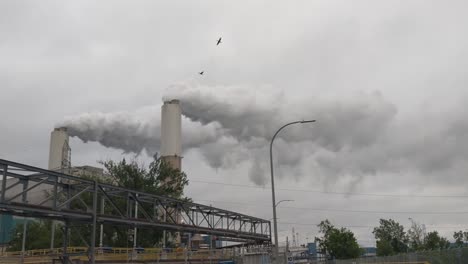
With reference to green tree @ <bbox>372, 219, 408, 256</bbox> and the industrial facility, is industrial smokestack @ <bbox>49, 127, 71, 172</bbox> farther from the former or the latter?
green tree @ <bbox>372, 219, 408, 256</bbox>

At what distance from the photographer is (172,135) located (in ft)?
255

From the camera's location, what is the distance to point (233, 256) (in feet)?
143

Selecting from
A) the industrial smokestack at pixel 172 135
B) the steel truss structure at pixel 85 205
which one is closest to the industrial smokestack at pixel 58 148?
the industrial smokestack at pixel 172 135

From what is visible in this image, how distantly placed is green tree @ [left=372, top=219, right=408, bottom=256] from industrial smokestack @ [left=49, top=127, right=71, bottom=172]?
6598 centimetres

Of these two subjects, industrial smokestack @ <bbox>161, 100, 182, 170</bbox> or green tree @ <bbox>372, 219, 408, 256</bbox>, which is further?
green tree @ <bbox>372, 219, 408, 256</bbox>

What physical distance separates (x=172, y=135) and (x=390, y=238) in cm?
5716

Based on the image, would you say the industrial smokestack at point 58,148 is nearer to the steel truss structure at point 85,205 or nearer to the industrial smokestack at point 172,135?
the industrial smokestack at point 172,135

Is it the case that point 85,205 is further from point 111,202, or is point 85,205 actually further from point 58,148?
point 58,148

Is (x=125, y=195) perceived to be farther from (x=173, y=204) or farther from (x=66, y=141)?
(x=66, y=141)

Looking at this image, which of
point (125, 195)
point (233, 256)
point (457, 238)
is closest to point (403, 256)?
point (233, 256)

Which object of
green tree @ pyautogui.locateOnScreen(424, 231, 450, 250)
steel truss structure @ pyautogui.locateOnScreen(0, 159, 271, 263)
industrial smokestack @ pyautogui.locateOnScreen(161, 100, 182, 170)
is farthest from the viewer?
green tree @ pyautogui.locateOnScreen(424, 231, 450, 250)

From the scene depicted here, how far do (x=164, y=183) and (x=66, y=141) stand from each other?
25.7 m

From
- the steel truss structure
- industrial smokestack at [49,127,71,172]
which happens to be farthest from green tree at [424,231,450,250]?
industrial smokestack at [49,127,71,172]

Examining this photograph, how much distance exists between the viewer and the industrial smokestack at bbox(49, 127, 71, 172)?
7812cm
